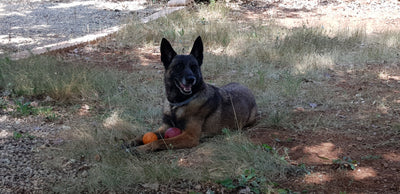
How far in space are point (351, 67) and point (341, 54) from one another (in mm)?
700

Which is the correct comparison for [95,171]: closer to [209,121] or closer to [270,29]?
[209,121]

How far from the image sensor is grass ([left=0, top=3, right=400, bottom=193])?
12.5 ft

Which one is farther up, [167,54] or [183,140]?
[167,54]

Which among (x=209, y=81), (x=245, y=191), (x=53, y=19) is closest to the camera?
(x=245, y=191)

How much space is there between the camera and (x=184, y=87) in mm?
4484

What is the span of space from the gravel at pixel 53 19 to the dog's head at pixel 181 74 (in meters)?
4.90

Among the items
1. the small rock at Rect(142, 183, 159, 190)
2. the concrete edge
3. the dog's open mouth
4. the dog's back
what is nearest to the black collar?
the dog's open mouth

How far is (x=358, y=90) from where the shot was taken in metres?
6.49

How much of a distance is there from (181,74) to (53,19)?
8.62 m

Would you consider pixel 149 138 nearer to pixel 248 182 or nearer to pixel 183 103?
pixel 183 103

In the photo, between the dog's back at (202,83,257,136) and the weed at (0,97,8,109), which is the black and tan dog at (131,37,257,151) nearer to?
the dog's back at (202,83,257,136)

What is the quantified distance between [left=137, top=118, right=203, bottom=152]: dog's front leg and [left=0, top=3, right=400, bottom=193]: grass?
0.08 meters

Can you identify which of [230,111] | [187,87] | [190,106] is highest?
[187,87]

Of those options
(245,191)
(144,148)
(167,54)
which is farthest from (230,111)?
(245,191)
